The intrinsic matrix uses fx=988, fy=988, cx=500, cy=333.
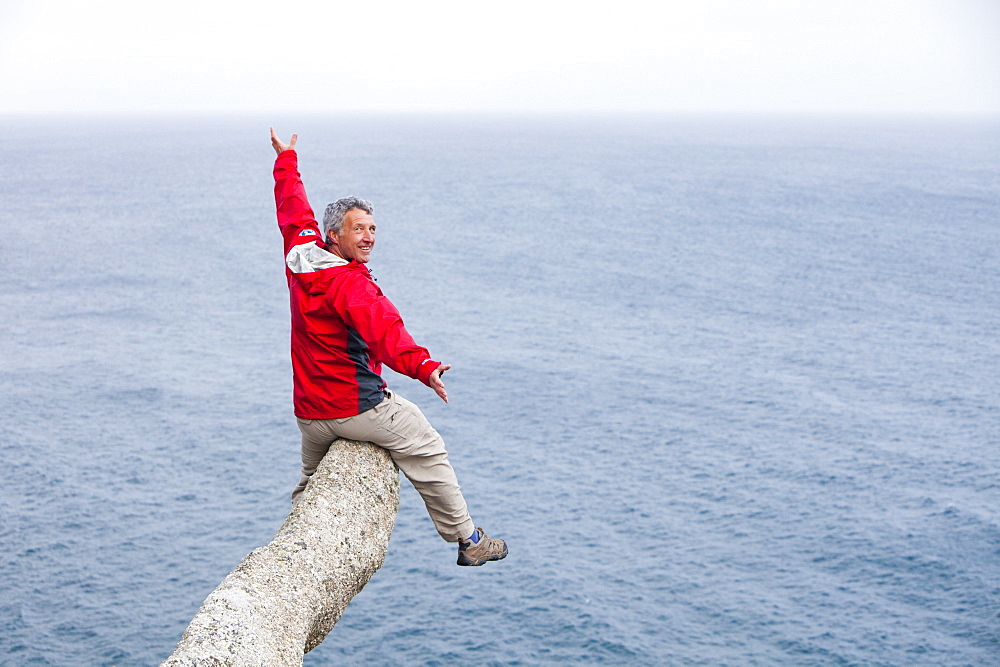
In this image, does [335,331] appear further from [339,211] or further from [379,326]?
[339,211]

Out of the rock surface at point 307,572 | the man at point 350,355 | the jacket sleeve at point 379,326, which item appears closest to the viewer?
the rock surface at point 307,572

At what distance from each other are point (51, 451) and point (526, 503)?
40.2 meters

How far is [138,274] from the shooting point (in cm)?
14075

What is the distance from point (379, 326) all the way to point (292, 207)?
2.24 metres

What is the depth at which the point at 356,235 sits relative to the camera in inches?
355

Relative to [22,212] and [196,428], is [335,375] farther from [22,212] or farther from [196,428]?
[22,212]

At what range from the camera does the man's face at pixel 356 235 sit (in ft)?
29.5

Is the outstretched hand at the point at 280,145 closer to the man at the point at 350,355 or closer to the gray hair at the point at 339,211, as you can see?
the man at the point at 350,355

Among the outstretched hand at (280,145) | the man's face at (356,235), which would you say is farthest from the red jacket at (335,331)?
the outstretched hand at (280,145)

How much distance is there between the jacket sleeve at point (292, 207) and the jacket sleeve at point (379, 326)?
0.88 metres

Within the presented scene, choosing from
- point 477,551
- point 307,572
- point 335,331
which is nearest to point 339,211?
point 335,331

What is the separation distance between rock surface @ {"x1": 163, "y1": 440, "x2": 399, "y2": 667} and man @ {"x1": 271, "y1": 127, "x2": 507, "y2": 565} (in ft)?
0.93

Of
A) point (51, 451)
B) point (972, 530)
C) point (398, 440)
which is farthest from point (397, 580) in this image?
point (398, 440)

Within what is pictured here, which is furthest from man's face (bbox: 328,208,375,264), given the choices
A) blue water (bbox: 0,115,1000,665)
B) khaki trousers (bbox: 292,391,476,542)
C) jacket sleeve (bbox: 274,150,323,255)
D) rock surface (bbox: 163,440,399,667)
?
blue water (bbox: 0,115,1000,665)
